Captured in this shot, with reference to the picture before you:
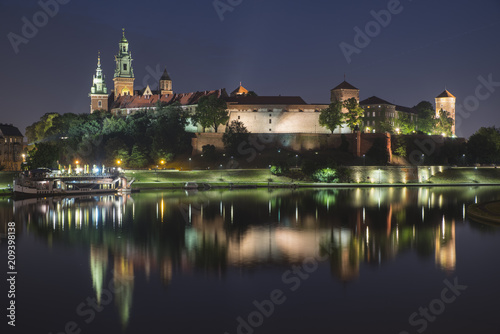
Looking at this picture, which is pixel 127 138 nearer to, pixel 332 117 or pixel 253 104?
pixel 253 104

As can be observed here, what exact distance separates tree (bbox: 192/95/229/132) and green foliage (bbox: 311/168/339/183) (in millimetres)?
11863

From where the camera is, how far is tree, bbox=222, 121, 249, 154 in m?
49.2

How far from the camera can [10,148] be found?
2196 inches

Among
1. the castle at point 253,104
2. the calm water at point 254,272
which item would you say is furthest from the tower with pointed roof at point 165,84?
the calm water at point 254,272

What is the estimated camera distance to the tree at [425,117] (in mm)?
64812

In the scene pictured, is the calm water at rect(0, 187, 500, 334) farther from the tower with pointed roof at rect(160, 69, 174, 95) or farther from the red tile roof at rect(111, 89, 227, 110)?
the tower with pointed roof at rect(160, 69, 174, 95)

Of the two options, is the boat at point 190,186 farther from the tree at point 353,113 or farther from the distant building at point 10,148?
the distant building at point 10,148

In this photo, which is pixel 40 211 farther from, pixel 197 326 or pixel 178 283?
pixel 197 326

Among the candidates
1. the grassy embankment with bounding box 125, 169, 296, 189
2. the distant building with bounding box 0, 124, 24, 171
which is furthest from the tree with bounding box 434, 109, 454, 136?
the distant building with bounding box 0, 124, 24, 171

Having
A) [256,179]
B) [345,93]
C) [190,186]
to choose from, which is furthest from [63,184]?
[345,93]

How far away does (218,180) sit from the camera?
4281 centimetres

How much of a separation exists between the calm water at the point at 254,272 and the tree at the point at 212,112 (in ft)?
92.0

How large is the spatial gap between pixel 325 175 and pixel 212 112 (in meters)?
13.1

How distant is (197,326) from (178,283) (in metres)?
2.60
